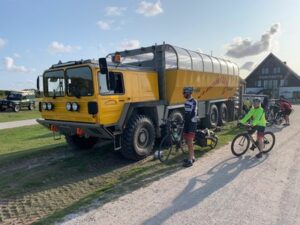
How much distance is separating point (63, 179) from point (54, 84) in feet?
9.17

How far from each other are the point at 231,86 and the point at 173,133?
Answer: 8.17 metres

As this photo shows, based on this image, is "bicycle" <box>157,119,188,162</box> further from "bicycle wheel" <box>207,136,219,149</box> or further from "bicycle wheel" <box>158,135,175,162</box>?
"bicycle wheel" <box>207,136,219,149</box>

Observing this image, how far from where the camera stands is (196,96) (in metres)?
11.4

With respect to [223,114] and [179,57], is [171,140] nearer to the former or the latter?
[179,57]

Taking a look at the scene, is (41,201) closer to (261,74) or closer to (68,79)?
(68,79)

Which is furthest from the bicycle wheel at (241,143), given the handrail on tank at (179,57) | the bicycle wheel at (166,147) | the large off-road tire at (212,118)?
the large off-road tire at (212,118)

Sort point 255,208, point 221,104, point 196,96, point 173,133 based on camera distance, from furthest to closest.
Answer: point 221,104
point 196,96
point 173,133
point 255,208

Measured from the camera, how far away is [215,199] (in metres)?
5.18

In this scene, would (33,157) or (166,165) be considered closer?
(166,165)

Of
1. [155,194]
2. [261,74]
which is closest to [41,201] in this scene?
[155,194]

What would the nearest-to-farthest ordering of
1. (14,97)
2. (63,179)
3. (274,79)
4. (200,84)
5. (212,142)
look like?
(63,179)
(212,142)
(200,84)
(14,97)
(274,79)

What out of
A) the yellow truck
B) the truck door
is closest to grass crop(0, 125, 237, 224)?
the yellow truck

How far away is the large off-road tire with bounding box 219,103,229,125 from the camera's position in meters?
14.3

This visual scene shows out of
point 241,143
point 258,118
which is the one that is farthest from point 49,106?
point 258,118
